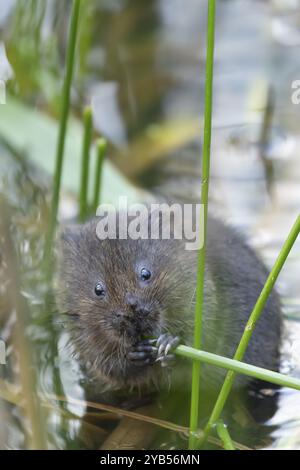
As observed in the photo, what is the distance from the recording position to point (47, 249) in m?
5.57

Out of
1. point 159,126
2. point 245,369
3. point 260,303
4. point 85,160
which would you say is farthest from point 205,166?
point 159,126

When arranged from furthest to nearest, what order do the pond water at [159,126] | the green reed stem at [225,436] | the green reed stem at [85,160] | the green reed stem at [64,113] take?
1. the green reed stem at [85,160]
2. the pond water at [159,126]
3. the green reed stem at [64,113]
4. the green reed stem at [225,436]

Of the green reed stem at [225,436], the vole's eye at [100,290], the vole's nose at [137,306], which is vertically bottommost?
the green reed stem at [225,436]

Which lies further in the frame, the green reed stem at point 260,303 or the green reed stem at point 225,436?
the green reed stem at point 225,436

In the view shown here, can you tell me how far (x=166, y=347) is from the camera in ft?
13.1

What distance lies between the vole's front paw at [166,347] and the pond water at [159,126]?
1.80 feet

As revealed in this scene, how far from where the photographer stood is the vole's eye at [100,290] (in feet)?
14.3

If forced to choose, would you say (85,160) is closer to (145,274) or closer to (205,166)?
(145,274)

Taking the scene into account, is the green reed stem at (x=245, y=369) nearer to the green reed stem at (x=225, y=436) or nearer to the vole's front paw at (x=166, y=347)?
the vole's front paw at (x=166, y=347)

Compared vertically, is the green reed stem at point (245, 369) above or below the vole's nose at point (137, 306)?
below
